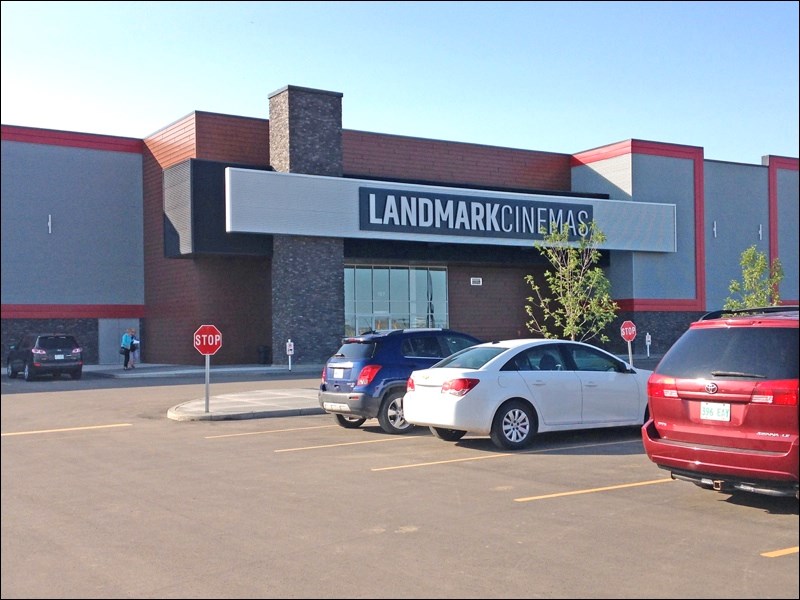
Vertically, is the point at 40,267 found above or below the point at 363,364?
above

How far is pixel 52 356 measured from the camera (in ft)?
101

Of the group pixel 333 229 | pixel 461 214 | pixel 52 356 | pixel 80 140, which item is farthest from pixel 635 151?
pixel 52 356

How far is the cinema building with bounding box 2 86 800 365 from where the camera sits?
35.4 m

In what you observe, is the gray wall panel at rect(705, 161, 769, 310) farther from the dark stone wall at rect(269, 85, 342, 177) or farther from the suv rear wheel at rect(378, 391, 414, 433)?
the suv rear wheel at rect(378, 391, 414, 433)

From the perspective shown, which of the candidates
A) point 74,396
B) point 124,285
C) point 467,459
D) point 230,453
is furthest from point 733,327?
point 124,285

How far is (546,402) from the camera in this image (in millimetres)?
12891

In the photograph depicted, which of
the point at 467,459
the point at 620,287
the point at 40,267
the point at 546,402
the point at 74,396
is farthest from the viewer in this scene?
the point at 620,287

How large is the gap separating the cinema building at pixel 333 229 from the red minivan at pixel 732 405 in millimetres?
26534

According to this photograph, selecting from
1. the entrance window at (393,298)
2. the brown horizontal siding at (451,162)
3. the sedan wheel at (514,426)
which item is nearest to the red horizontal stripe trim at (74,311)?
the entrance window at (393,298)

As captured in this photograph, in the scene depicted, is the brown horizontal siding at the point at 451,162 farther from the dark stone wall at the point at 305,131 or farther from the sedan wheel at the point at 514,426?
the sedan wheel at the point at 514,426

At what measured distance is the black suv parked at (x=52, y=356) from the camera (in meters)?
30.6

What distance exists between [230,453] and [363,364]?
9.71ft

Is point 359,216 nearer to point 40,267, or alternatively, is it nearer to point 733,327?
point 40,267

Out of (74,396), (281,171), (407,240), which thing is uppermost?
(281,171)
